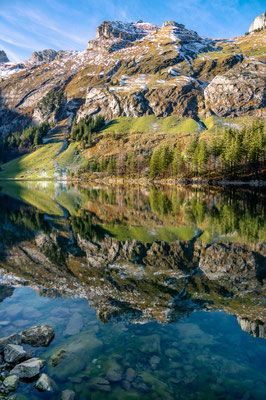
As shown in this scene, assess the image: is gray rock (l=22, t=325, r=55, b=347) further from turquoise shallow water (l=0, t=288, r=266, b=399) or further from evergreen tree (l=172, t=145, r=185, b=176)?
evergreen tree (l=172, t=145, r=185, b=176)

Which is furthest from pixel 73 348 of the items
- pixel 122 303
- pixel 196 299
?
pixel 196 299

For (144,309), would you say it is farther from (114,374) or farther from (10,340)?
(10,340)

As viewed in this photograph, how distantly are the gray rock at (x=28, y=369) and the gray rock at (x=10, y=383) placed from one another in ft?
0.70

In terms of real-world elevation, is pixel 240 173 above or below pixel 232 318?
above

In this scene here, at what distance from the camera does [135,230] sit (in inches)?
1120

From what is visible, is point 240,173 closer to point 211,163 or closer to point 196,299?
point 211,163

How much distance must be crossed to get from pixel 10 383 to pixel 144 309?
20.7ft

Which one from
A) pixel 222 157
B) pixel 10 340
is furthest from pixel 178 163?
pixel 10 340

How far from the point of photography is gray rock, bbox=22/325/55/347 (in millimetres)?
9500

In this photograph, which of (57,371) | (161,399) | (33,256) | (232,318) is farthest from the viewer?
(33,256)

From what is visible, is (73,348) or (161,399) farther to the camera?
(73,348)

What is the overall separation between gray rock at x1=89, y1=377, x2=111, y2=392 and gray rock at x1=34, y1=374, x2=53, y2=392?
1264 millimetres

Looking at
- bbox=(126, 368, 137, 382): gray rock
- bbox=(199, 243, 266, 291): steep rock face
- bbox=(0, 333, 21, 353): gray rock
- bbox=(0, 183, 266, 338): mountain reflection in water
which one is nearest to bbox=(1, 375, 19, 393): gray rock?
bbox=(0, 333, 21, 353): gray rock

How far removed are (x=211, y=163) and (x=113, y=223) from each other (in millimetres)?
96130
